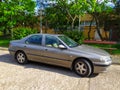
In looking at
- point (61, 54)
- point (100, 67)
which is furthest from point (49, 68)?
point (100, 67)

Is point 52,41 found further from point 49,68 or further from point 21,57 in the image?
point 21,57

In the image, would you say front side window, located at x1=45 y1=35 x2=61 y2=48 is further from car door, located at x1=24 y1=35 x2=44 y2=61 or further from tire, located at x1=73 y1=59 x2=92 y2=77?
tire, located at x1=73 y1=59 x2=92 y2=77

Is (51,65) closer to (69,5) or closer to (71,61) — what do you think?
(71,61)

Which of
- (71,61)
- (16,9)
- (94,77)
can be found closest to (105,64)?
(94,77)

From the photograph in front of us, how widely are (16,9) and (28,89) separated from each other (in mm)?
15186

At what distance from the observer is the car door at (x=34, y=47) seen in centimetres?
782

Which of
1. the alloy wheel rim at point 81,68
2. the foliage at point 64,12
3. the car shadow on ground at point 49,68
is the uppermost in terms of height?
the foliage at point 64,12

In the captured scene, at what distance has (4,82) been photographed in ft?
19.3

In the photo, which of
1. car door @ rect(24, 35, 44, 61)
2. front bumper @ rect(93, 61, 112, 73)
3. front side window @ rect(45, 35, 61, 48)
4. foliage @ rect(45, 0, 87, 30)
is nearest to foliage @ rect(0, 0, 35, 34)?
foliage @ rect(45, 0, 87, 30)

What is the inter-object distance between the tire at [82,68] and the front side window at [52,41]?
114 centimetres

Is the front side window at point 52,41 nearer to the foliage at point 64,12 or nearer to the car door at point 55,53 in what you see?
the car door at point 55,53

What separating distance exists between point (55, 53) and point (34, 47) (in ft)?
3.68

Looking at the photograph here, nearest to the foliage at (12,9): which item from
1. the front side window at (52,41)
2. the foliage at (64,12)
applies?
the foliage at (64,12)

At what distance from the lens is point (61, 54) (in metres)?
7.18
